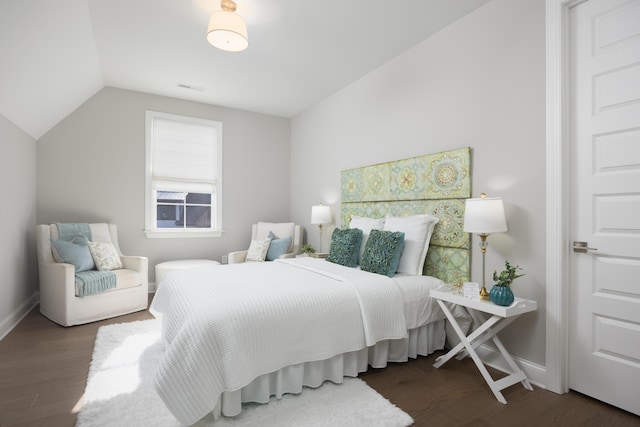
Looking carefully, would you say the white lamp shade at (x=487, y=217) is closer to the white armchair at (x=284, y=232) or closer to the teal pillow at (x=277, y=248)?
the teal pillow at (x=277, y=248)

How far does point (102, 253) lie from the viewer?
3.73 metres

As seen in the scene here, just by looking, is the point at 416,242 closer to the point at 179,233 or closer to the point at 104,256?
the point at 104,256

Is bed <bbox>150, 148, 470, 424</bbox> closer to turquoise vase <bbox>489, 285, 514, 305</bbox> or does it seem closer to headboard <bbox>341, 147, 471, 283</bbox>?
headboard <bbox>341, 147, 471, 283</bbox>

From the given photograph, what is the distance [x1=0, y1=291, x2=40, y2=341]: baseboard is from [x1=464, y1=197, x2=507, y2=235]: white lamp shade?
4.08 m

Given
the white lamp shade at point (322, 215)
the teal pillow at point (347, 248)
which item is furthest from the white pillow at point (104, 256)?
the teal pillow at point (347, 248)

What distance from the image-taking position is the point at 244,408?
6.30ft

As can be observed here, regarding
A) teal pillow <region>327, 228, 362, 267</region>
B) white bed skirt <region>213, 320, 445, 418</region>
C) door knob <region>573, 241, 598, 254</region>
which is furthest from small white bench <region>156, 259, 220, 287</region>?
door knob <region>573, 241, 598, 254</region>

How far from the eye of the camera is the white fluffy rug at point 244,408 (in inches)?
70.2

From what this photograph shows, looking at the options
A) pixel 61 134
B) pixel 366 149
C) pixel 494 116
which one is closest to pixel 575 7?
pixel 494 116

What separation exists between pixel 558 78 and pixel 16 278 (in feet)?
16.8

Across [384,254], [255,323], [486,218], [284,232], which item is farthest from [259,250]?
[486,218]

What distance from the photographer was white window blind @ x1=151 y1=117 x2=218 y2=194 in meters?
4.72

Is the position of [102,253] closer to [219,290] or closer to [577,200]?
[219,290]

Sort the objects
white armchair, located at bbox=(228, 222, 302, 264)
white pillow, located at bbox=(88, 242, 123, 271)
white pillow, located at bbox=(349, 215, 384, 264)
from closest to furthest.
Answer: white pillow, located at bbox=(349, 215, 384, 264), white pillow, located at bbox=(88, 242, 123, 271), white armchair, located at bbox=(228, 222, 302, 264)
